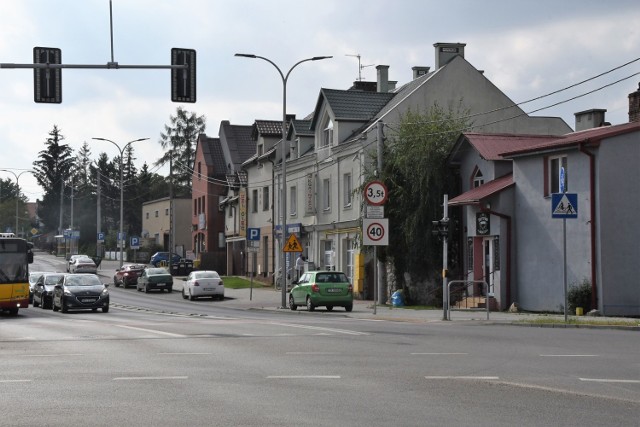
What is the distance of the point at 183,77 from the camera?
22.4 m

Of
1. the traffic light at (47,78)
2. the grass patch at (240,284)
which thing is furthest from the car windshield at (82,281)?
the grass patch at (240,284)

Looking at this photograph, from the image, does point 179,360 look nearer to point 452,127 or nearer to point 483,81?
point 452,127

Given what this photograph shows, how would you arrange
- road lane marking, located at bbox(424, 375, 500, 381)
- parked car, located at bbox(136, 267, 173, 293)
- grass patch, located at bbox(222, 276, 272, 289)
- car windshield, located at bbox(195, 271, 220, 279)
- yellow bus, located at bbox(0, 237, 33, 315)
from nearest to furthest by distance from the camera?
road lane marking, located at bbox(424, 375, 500, 381) → yellow bus, located at bbox(0, 237, 33, 315) → car windshield, located at bbox(195, 271, 220, 279) → parked car, located at bbox(136, 267, 173, 293) → grass patch, located at bbox(222, 276, 272, 289)

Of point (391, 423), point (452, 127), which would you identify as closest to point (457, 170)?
point (452, 127)

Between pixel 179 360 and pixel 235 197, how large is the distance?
5743 centimetres

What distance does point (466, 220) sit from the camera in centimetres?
3962

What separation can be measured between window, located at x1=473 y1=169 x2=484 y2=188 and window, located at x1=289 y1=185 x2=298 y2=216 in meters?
20.0

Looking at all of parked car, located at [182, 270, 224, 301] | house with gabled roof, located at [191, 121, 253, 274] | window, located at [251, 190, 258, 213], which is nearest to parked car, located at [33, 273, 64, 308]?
parked car, located at [182, 270, 224, 301]

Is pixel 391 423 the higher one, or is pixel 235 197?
pixel 235 197

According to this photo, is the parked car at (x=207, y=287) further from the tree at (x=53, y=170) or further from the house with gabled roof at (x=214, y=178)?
the tree at (x=53, y=170)

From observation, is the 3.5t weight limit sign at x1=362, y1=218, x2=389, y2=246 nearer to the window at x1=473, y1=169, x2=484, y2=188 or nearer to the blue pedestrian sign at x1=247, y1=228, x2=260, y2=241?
the window at x1=473, y1=169, x2=484, y2=188

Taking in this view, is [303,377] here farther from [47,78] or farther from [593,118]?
[593,118]

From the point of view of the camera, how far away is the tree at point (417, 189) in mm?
40156

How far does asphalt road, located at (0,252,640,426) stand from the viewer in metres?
10.4
